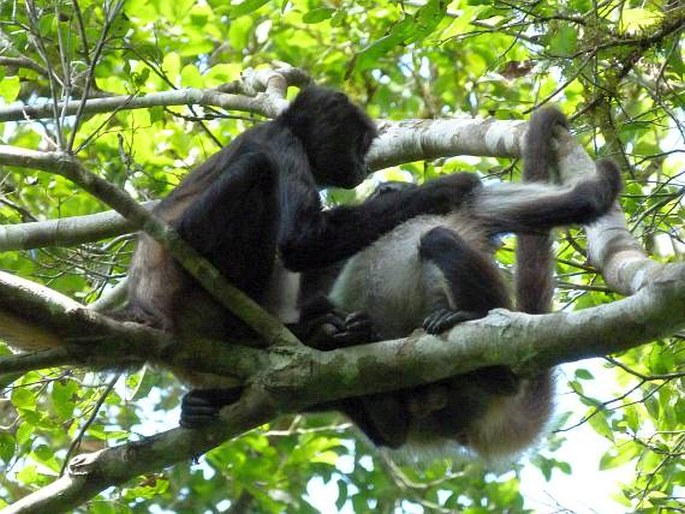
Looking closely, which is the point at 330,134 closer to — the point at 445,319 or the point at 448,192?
the point at 448,192

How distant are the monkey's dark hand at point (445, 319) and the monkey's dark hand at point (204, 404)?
1180 millimetres

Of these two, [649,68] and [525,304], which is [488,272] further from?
[649,68]

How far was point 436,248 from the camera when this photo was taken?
220 inches

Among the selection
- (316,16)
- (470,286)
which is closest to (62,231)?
(316,16)

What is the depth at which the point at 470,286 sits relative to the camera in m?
5.41

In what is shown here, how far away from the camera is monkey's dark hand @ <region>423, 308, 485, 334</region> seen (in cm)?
475

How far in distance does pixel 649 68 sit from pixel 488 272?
224 cm

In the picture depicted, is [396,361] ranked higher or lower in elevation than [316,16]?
lower

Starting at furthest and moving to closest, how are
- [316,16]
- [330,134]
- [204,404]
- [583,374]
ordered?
1. [583,374]
2. [316,16]
3. [330,134]
4. [204,404]

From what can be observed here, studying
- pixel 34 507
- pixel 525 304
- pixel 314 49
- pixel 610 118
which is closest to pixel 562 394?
pixel 525 304

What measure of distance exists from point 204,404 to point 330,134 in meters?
2.20

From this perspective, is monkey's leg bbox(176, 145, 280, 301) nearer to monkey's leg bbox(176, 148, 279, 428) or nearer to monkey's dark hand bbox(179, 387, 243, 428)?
monkey's leg bbox(176, 148, 279, 428)

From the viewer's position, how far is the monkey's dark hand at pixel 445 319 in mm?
4754

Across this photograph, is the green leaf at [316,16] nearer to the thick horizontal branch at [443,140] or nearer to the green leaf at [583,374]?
the thick horizontal branch at [443,140]
